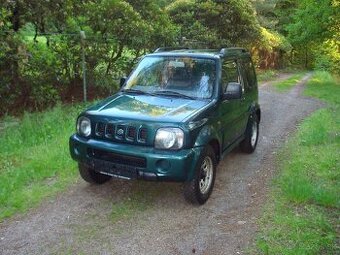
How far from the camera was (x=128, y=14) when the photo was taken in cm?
1171

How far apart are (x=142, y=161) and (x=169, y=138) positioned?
408mm

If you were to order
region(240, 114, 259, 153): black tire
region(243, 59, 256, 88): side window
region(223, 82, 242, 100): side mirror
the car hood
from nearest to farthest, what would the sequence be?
the car hood, region(223, 82, 242, 100): side mirror, region(243, 59, 256, 88): side window, region(240, 114, 259, 153): black tire

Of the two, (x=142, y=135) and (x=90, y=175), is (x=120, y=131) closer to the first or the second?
(x=142, y=135)

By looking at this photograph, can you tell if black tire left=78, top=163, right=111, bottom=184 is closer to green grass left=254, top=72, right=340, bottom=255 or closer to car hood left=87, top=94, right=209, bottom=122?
car hood left=87, top=94, right=209, bottom=122

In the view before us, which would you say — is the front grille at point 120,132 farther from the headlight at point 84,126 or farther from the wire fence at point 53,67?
the wire fence at point 53,67

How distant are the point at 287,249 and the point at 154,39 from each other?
955cm

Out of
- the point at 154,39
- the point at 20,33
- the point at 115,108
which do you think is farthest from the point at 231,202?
the point at 154,39

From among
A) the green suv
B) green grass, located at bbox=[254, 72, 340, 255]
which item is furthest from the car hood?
green grass, located at bbox=[254, 72, 340, 255]

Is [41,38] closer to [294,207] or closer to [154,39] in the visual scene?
[154,39]

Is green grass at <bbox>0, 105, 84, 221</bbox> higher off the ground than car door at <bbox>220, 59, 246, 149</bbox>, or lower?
lower

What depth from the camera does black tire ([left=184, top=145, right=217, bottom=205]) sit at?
5266 millimetres

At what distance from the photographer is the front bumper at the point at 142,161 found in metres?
4.93

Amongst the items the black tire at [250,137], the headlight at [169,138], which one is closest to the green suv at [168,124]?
the headlight at [169,138]

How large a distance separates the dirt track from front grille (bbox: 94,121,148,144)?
3.01ft
